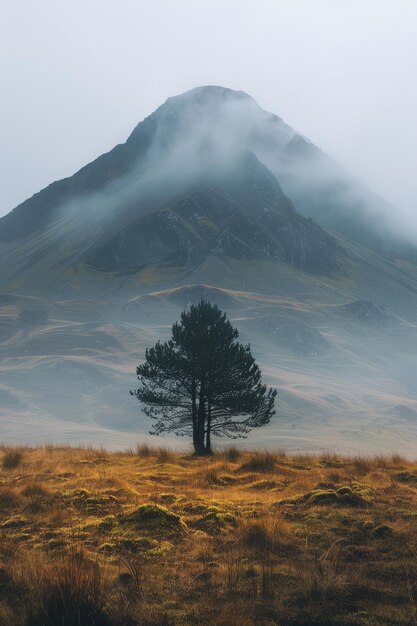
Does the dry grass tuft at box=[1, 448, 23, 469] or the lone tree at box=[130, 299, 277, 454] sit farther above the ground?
the lone tree at box=[130, 299, 277, 454]

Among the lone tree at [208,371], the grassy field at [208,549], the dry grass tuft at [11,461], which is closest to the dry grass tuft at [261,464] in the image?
the grassy field at [208,549]

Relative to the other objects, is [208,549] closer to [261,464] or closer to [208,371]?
[261,464]

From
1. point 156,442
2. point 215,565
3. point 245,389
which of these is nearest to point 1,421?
point 156,442

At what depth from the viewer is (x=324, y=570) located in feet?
20.8

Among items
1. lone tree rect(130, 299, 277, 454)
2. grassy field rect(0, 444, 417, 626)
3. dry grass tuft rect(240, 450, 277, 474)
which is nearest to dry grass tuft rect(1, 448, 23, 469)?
grassy field rect(0, 444, 417, 626)

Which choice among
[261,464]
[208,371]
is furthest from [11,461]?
[208,371]

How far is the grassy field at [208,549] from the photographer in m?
5.30

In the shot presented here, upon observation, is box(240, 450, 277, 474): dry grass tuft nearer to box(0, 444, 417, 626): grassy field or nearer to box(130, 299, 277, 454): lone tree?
box(0, 444, 417, 626): grassy field

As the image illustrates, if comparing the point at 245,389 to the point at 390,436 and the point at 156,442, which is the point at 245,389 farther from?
the point at 390,436

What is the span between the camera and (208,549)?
24.2 ft

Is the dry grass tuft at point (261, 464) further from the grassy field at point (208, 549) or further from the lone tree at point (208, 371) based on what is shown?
the lone tree at point (208, 371)

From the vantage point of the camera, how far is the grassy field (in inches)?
209

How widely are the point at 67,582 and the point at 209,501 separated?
17.9ft

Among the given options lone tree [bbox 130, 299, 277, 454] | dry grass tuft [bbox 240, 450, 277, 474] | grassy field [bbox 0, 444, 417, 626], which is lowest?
grassy field [bbox 0, 444, 417, 626]
